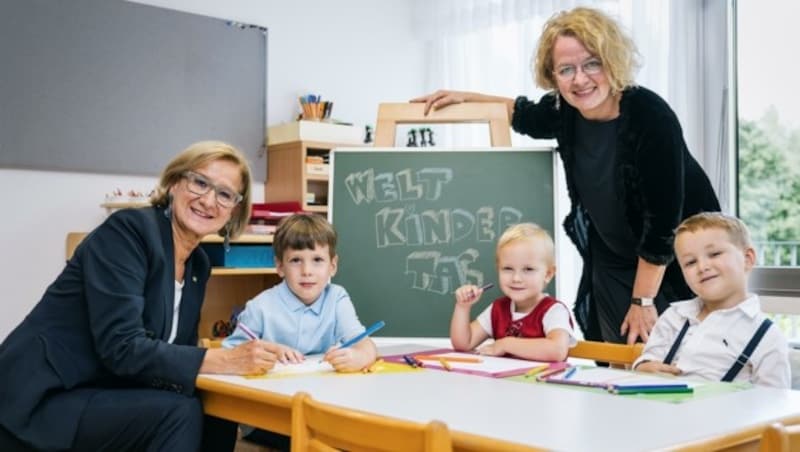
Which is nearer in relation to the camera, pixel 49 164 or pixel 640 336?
pixel 640 336

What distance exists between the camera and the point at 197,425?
1734 mm

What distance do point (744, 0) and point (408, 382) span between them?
2.85m

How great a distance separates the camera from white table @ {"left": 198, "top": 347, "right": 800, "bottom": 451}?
1219 mm

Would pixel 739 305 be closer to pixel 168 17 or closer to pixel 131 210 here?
pixel 131 210

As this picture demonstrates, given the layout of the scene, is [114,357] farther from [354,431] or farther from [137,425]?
[354,431]

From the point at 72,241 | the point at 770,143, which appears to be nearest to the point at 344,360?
the point at 72,241

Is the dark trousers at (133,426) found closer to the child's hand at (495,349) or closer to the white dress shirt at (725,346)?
the child's hand at (495,349)

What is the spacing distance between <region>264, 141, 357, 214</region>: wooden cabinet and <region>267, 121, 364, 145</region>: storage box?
0.03 m

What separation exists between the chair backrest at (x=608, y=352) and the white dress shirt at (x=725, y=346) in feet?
0.63

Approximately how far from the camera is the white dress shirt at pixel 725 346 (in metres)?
1.80

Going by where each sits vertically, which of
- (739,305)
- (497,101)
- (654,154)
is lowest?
(739,305)

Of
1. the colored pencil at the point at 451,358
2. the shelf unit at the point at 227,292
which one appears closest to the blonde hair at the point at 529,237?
the colored pencil at the point at 451,358

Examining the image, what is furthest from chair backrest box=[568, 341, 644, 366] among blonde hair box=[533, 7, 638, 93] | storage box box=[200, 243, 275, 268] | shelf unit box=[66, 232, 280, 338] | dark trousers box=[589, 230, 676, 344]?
shelf unit box=[66, 232, 280, 338]

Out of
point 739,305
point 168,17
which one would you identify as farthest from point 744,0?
point 168,17
